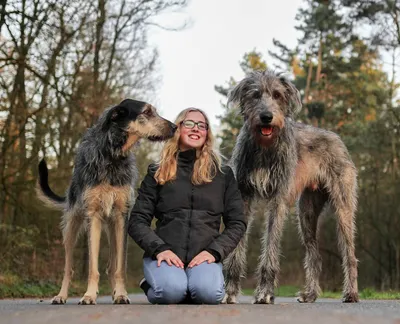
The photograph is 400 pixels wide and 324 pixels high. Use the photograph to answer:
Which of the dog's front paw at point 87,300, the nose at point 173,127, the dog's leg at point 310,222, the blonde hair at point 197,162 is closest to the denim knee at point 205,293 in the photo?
the blonde hair at point 197,162

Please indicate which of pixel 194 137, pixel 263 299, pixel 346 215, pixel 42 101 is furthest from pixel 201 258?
pixel 42 101

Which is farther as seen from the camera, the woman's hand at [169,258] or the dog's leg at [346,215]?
the dog's leg at [346,215]

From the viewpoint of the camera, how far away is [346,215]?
30.7ft

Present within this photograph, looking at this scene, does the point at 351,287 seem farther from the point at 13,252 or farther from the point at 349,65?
the point at 349,65

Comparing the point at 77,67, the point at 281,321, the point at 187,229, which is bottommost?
the point at 281,321

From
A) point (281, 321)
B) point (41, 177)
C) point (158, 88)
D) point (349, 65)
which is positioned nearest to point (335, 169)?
point (41, 177)

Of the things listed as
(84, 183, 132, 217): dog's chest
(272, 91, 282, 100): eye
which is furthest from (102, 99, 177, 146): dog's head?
(272, 91, 282, 100): eye

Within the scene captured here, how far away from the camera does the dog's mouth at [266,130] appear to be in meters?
7.64

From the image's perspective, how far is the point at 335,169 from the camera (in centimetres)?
945

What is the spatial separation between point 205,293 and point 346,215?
342 cm

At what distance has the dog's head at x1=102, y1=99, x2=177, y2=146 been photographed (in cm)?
813

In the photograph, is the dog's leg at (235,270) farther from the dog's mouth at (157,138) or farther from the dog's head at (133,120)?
the dog's head at (133,120)

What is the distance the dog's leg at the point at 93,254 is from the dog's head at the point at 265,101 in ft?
7.11

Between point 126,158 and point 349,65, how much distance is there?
85.6ft
